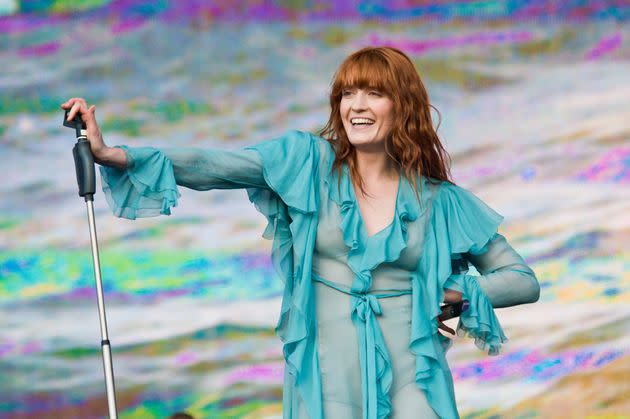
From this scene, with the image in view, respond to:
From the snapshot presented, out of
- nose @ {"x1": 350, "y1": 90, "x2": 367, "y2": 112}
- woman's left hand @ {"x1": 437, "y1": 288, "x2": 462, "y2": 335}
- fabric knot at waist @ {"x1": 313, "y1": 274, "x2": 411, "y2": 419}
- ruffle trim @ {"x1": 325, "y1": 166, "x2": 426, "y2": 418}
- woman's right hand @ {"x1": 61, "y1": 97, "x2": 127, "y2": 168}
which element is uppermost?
nose @ {"x1": 350, "y1": 90, "x2": 367, "y2": 112}

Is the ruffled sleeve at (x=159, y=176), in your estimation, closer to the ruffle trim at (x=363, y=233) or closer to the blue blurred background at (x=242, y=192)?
the ruffle trim at (x=363, y=233)

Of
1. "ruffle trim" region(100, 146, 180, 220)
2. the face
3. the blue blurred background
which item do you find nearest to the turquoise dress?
"ruffle trim" region(100, 146, 180, 220)

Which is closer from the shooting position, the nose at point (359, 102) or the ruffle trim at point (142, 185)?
the ruffle trim at point (142, 185)

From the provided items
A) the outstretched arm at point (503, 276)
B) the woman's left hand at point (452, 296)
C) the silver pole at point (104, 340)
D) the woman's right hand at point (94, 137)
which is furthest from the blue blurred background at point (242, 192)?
the silver pole at point (104, 340)

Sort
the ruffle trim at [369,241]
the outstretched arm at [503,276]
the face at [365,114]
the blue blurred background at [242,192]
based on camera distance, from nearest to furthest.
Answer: the ruffle trim at [369,241] < the face at [365,114] < the outstretched arm at [503,276] < the blue blurred background at [242,192]

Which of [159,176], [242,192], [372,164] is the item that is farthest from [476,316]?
[242,192]

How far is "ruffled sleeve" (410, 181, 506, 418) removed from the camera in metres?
3.48

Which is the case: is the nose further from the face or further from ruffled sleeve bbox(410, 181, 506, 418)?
ruffled sleeve bbox(410, 181, 506, 418)

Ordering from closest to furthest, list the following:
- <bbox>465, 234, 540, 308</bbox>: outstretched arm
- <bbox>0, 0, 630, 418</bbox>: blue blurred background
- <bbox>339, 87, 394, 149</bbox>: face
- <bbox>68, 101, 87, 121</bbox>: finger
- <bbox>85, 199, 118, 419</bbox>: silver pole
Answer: <bbox>85, 199, 118, 419</bbox>: silver pole → <bbox>68, 101, 87, 121</bbox>: finger → <bbox>339, 87, 394, 149</bbox>: face → <bbox>465, 234, 540, 308</bbox>: outstretched arm → <bbox>0, 0, 630, 418</bbox>: blue blurred background

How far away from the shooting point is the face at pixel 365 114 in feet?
11.6

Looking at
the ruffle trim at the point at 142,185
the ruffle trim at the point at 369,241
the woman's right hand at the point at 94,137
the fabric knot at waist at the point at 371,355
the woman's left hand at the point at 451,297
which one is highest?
the woman's right hand at the point at 94,137

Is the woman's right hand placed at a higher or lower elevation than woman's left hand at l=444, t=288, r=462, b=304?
higher

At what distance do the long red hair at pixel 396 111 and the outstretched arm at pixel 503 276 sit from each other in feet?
0.80

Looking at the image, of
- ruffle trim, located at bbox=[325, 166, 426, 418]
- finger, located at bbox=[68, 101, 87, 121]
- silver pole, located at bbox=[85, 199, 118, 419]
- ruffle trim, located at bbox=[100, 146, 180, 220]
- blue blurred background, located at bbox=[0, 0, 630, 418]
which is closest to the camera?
silver pole, located at bbox=[85, 199, 118, 419]
